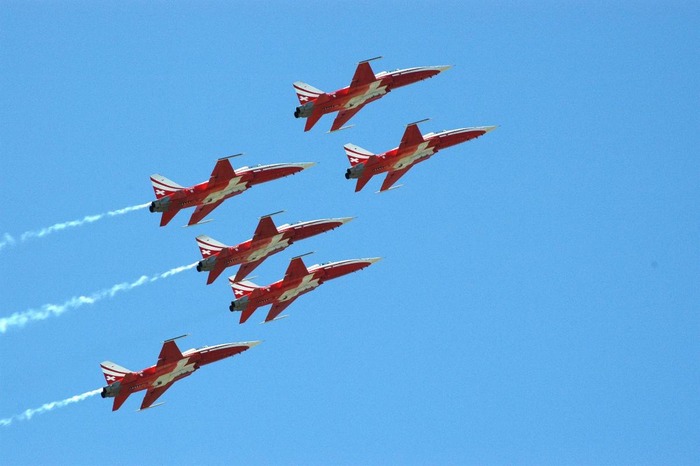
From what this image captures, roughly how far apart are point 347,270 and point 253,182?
7.80m

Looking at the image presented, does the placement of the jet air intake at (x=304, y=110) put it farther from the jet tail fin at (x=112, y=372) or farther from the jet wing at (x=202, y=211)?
the jet tail fin at (x=112, y=372)

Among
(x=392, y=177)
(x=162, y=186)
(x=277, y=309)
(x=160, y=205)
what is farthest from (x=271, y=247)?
(x=392, y=177)

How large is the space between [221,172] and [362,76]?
10.5 metres

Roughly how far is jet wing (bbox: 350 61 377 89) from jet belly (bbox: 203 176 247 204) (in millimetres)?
9081

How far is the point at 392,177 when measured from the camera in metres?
162

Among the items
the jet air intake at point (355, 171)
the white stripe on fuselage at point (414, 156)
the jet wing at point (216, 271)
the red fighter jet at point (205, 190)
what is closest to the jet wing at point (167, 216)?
the red fighter jet at point (205, 190)

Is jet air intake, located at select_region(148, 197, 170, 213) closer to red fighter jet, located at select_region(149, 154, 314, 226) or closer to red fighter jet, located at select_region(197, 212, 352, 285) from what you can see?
red fighter jet, located at select_region(149, 154, 314, 226)

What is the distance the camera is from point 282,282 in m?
159

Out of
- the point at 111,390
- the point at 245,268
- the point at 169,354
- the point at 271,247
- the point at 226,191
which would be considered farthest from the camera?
the point at 245,268

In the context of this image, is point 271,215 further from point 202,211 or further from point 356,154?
point 356,154

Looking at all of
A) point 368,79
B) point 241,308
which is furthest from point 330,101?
point 241,308

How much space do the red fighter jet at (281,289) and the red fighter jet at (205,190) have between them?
16.5 feet

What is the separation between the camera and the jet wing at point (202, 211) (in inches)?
6240

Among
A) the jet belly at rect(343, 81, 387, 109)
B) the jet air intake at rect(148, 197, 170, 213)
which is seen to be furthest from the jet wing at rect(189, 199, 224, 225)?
the jet belly at rect(343, 81, 387, 109)
